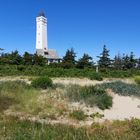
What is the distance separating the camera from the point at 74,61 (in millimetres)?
55812

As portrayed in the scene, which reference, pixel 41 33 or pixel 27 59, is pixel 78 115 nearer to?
pixel 27 59

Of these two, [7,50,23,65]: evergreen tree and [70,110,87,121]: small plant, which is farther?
[7,50,23,65]: evergreen tree

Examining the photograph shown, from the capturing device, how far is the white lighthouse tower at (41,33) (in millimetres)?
88688

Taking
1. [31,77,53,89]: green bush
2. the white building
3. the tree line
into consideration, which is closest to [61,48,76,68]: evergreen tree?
the tree line

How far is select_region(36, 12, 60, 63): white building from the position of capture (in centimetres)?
8210

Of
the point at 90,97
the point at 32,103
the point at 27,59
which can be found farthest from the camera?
the point at 27,59

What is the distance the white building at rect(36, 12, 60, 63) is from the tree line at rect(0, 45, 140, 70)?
2507 centimetres

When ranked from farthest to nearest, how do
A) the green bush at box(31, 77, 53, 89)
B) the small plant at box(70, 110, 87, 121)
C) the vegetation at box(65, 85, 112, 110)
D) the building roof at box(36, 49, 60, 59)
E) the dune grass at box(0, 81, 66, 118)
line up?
1. the building roof at box(36, 49, 60, 59)
2. the green bush at box(31, 77, 53, 89)
3. the vegetation at box(65, 85, 112, 110)
4. the dune grass at box(0, 81, 66, 118)
5. the small plant at box(70, 110, 87, 121)

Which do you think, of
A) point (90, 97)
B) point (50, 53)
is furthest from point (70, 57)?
point (90, 97)

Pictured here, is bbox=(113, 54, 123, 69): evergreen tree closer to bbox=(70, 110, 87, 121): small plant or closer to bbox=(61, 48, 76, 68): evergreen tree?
bbox=(61, 48, 76, 68): evergreen tree

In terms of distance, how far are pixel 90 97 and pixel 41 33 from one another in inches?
3061

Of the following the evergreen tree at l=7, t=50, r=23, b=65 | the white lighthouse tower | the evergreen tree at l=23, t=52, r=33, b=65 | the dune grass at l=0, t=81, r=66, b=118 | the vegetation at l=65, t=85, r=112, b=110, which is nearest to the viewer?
the dune grass at l=0, t=81, r=66, b=118

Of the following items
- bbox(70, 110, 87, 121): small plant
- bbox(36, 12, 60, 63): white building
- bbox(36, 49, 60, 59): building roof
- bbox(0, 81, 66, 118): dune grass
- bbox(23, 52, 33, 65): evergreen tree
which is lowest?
bbox(70, 110, 87, 121): small plant

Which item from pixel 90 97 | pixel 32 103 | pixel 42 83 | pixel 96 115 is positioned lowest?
pixel 96 115
